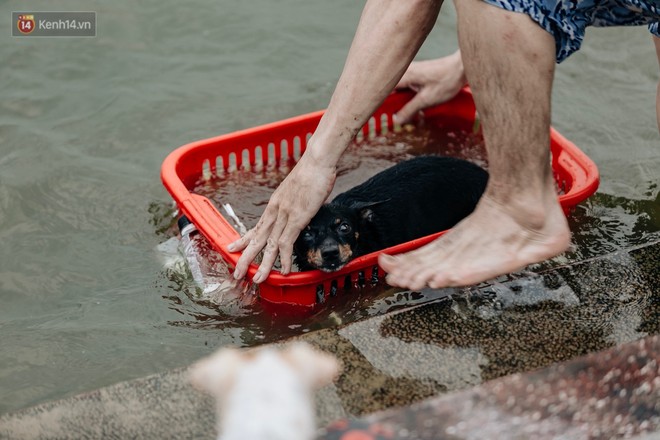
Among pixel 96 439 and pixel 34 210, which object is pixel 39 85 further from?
pixel 96 439

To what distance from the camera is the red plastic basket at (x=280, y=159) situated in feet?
10.3

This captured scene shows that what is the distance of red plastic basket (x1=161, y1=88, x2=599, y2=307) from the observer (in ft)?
10.3

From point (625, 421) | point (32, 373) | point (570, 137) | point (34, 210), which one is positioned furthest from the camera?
point (570, 137)

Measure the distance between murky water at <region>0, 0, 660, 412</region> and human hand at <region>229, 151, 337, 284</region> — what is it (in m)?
0.29

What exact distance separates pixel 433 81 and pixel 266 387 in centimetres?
255

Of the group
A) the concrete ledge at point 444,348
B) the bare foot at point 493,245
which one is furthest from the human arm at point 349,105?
the concrete ledge at point 444,348

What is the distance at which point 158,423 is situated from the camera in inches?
85.8

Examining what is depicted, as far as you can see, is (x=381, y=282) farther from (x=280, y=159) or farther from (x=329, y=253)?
(x=280, y=159)

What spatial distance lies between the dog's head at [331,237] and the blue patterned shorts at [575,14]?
106 centimetres

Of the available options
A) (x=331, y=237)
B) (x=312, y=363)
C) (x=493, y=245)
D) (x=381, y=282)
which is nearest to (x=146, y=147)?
(x=331, y=237)

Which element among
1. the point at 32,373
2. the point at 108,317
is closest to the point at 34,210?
the point at 108,317

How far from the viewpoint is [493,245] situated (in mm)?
2766

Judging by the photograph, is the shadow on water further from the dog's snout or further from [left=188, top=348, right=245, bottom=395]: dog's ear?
[left=188, top=348, right=245, bottom=395]: dog's ear

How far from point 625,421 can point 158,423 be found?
1.20 meters
